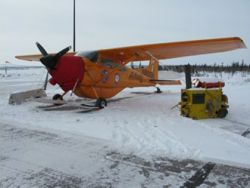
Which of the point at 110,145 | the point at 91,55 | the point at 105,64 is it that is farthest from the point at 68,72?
the point at 110,145

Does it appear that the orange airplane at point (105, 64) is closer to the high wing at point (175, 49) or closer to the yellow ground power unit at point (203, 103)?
the high wing at point (175, 49)

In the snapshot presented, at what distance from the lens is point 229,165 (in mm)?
4199

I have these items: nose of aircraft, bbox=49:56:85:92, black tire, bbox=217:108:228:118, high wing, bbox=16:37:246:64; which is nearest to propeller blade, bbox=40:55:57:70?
nose of aircraft, bbox=49:56:85:92

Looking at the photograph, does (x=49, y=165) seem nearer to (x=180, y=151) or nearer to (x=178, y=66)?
(x=180, y=151)

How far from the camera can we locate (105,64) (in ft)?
36.0

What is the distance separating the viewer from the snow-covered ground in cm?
379

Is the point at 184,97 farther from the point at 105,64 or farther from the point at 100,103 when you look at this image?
the point at 105,64

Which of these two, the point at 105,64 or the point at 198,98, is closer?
the point at 198,98

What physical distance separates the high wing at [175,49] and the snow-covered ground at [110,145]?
2.17 m

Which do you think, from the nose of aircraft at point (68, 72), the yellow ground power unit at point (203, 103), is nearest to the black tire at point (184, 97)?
the yellow ground power unit at point (203, 103)

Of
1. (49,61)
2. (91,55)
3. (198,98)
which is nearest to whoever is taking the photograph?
(198,98)

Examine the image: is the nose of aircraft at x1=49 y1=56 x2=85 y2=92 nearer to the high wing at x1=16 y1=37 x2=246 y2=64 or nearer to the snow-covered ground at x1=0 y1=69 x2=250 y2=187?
the high wing at x1=16 y1=37 x2=246 y2=64

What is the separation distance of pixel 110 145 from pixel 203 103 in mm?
3551

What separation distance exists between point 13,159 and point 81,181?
4.55ft
